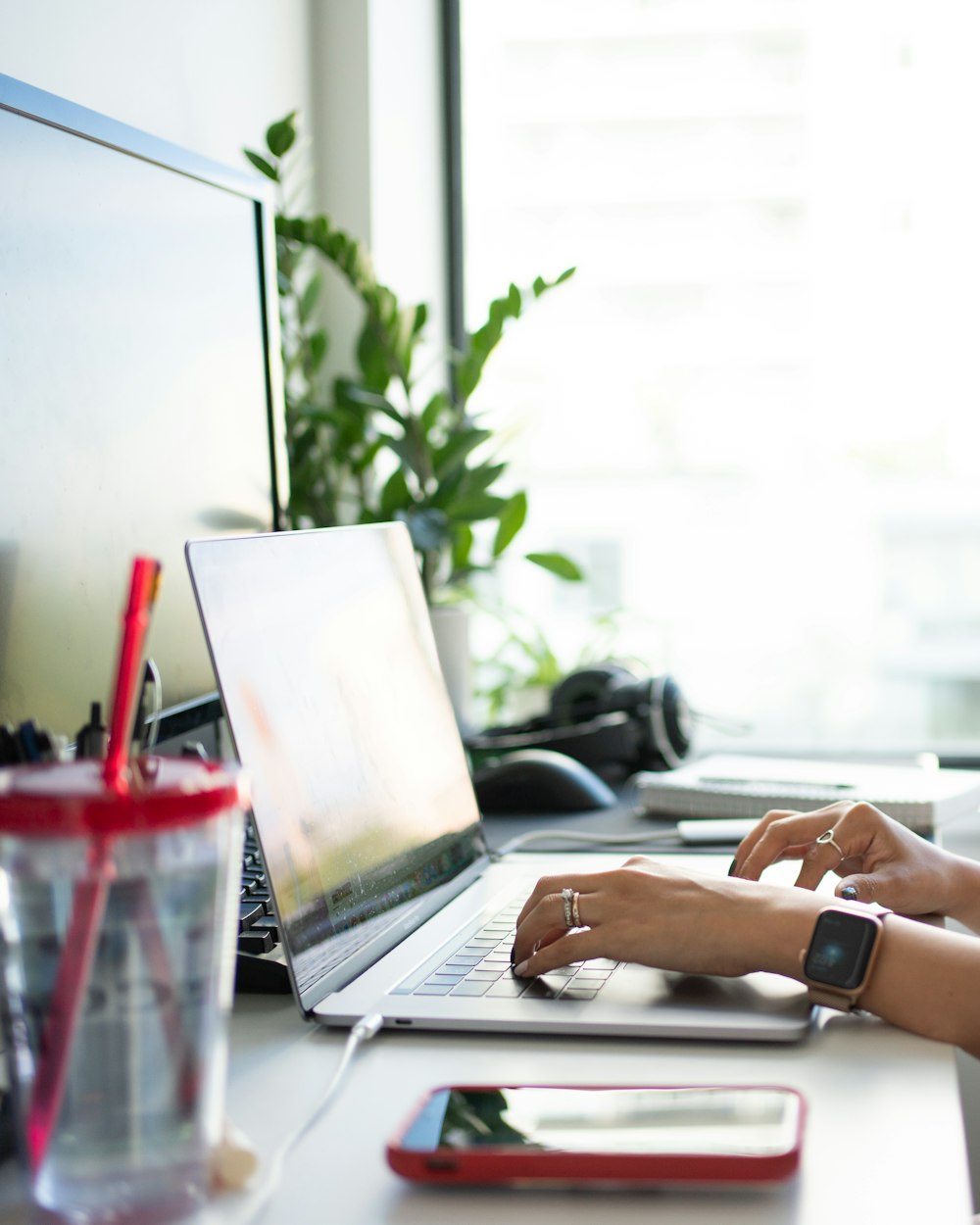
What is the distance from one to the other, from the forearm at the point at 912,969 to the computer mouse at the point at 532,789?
0.65 meters

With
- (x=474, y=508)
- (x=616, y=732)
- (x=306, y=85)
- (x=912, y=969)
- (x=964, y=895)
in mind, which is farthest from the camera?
(x=306, y=85)

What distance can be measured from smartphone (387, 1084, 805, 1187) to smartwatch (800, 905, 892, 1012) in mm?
144

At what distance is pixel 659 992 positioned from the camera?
A: 808mm

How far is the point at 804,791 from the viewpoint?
1.38 metres

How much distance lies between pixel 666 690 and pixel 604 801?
0.86ft

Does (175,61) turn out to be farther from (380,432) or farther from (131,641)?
(131,641)

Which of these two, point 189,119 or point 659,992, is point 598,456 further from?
point 659,992

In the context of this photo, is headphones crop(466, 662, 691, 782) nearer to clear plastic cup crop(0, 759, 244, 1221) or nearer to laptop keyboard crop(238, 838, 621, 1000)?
laptop keyboard crop(238, 838, 621, 1000)

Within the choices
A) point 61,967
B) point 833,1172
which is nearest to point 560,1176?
point 833,1172

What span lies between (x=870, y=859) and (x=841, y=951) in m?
0.24

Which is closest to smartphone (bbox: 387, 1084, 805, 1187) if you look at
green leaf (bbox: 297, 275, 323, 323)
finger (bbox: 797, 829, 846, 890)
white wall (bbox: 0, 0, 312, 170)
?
Answer: finger (bbox: 797, 829, 846, 890)

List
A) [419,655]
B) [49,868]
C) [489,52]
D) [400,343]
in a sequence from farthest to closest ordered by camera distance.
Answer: [489,52]
[400,343]
[419,655]
[49,868]

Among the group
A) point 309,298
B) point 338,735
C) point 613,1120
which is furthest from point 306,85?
point 613,1120

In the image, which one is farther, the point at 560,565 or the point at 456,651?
the point at 560,565
